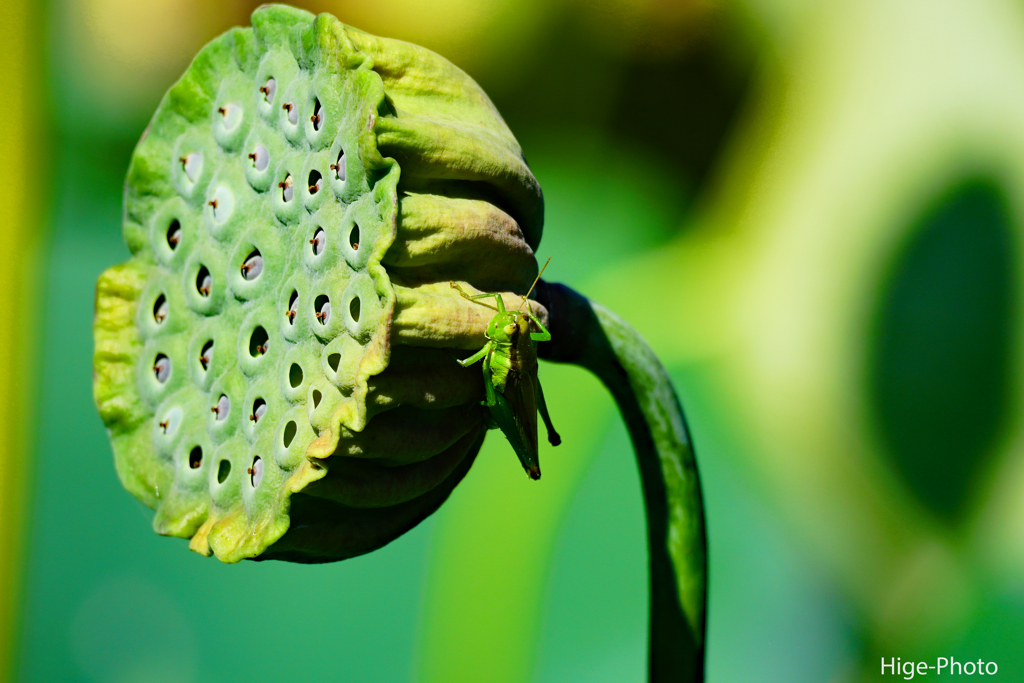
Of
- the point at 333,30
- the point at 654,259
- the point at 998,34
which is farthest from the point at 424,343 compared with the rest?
the point at 998,34

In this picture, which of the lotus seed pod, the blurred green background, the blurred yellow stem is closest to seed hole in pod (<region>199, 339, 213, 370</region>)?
the lotus seed pod

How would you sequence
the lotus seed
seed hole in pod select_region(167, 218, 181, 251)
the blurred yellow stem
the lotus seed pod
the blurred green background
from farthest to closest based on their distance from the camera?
the blurred yellow stem → the blurred green background → seed hole in pod select_region(167, 218, 181, 251) → the lotus seed → the lotus seed pod

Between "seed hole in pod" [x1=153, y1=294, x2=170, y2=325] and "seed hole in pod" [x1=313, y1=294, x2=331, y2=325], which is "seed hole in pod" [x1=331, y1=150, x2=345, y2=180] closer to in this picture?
"seed hole in pod" [x1=313, y1=294, x2=331, y2=325]

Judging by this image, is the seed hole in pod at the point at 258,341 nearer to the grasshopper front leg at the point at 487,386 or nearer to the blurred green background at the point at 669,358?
the grasshopper front leg at the point at 487,386

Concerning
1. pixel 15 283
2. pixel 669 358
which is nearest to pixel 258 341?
pixel 669 358

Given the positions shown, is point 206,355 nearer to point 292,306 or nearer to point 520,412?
point 292,306
